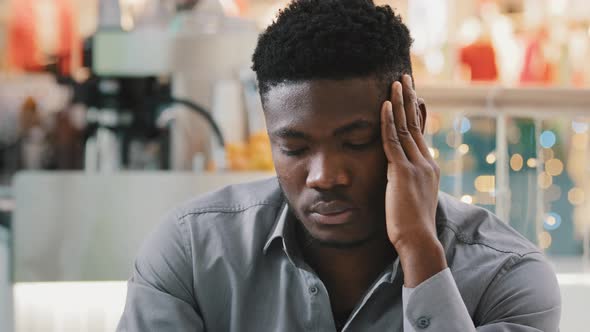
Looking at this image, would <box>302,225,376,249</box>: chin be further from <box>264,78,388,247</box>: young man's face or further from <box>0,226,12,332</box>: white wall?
<box>0,226,12,332</box>: white wall

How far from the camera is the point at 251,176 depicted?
93.5 inches

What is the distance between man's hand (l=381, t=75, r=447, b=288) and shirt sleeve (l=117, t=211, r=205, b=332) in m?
0.29

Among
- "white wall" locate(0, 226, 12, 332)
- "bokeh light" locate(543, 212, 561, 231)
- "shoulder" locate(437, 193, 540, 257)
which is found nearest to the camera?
"shoulder" locate(437, 193, 540, 257)

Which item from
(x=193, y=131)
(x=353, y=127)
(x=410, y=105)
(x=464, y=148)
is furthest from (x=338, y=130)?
(x=193, y=131)

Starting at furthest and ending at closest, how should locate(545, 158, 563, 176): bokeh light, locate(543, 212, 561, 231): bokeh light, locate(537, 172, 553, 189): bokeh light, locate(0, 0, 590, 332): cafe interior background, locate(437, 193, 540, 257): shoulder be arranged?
locate(545, 158, 563, 176): bokeh light
locate(543, 212, 561, 231): bokeh light
locate(537, 172, 553, 189): bokeh light
locate(0, 0, 590, 332): cafe interior background
locate(437, 193, 540, 257): shoulder

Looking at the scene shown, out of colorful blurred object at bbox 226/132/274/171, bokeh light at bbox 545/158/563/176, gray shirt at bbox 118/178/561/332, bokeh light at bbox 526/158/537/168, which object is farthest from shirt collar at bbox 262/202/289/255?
bokeh light at bbox 545/158/563/176

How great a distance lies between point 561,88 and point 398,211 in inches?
52.7

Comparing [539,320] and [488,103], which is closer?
[539,320]

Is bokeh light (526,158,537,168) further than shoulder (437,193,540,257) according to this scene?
Yes

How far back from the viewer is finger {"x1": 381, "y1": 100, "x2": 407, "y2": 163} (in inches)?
41.0

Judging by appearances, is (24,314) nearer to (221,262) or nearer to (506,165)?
(221,262)

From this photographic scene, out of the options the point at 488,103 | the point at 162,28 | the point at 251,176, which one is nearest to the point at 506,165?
the point at 488,103

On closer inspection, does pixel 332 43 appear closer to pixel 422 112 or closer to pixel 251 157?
pixel 422 112

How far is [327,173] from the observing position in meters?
1.01
